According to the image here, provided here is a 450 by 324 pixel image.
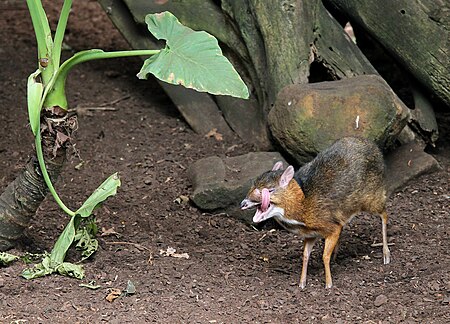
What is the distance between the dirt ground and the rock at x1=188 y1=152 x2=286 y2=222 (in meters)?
0.09

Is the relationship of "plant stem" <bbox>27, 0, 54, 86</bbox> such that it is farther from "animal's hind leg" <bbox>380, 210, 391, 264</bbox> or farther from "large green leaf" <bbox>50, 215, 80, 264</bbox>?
"animal's hind leg" <bbox>380, 210, 391, 264</bbox>

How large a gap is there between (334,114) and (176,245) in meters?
1.31

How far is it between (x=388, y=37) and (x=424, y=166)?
0.92m

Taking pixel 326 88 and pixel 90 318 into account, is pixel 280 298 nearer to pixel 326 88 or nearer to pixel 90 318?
pixel 90 318

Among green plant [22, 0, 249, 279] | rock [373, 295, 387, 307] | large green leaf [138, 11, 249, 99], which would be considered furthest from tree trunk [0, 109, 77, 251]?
rock [373, 295, 387, 307]

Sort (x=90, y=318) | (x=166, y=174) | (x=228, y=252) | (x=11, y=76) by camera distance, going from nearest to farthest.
→ (x=90, y=318) → (x=228, y=252) → (x=166, y=174) → (x=11, y=76)

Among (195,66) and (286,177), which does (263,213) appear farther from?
(195,66)

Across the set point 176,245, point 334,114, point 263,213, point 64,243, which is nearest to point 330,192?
point 263,213

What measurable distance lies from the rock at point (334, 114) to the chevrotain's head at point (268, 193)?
102 centimetres

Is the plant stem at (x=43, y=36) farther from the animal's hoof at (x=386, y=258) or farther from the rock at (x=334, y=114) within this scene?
the animal's hoof at (x=386, y=258)

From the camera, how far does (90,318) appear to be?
15.0 feet

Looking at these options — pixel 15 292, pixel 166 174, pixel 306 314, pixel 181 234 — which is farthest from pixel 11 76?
pixel 306 314

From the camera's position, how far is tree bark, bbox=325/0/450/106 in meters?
6.21

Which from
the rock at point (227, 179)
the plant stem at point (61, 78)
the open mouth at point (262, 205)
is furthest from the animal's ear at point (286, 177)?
the plant stem at point (61, 78)
